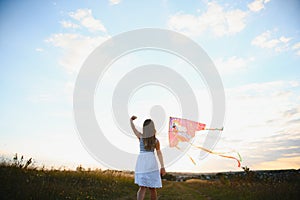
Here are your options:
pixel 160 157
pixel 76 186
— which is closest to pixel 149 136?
pixel 160 157

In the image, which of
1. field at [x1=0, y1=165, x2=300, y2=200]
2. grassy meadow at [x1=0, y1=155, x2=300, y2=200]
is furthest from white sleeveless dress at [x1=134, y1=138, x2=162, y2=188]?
grassy meadow at [x1=0, y1=155, x2=300, y2=200]

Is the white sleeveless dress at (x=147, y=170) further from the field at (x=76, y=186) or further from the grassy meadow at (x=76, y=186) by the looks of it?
the grassy meadow at (x=76, y=186)

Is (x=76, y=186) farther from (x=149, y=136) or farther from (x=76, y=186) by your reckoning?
(x=149, y=136)

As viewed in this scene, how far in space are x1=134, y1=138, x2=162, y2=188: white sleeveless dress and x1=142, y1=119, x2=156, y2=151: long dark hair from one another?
125 millimetres

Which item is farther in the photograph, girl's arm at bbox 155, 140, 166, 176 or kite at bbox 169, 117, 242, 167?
kite at bbox 169, 117, 242, 167

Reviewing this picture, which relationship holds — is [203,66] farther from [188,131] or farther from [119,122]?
[119,122]

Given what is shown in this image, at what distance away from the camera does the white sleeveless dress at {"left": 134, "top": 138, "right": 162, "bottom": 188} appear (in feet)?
19.4

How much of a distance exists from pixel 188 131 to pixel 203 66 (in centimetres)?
430

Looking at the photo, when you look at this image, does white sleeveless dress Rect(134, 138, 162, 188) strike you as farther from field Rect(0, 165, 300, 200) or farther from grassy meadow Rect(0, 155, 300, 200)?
grassy meadow Rect(0, 155, 300, 200)

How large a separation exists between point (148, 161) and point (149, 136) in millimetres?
603

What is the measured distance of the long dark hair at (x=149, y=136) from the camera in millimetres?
6053

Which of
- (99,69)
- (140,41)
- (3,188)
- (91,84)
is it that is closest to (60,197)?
(3,188)

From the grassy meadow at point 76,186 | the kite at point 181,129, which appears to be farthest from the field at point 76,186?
the kite at point 181,129

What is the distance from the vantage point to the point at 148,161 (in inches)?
238
